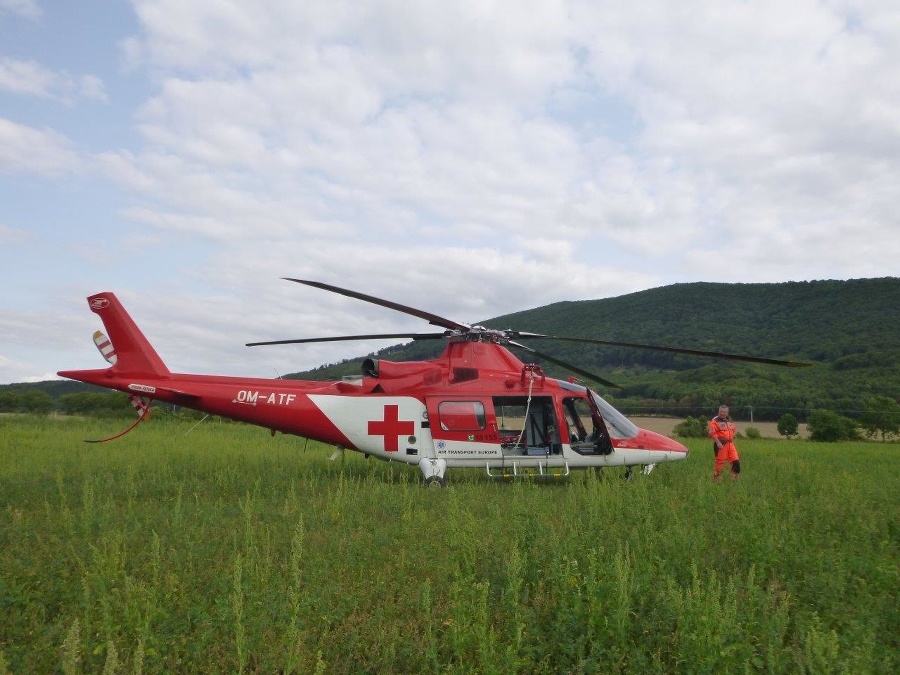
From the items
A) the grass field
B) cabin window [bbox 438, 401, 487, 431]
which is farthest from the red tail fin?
cabin window [bbox 438, 401, 487, 431]

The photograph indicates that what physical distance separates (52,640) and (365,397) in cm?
763

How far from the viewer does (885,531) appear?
23.2 feet

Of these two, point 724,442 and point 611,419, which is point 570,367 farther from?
point 724,442

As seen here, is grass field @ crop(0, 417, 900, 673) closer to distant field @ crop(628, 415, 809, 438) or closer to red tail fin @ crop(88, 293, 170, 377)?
red tail fin @ crop(88, 293, 170, 377)

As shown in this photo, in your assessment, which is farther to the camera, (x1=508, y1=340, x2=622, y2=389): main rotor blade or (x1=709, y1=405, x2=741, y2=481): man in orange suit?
(x1=709, y1=405, x2=741, y2=481): man in orange suit

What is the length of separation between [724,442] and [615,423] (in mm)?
2102

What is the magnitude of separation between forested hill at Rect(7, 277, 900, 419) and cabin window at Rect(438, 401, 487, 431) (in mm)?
2057

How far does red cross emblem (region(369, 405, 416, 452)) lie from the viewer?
11.6 metres

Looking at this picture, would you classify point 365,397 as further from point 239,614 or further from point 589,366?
point 589,366

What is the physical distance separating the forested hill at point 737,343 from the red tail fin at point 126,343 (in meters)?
3.74

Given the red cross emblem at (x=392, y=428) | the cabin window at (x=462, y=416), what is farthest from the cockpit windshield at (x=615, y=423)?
the red cross emblem at (x=392, y=428)

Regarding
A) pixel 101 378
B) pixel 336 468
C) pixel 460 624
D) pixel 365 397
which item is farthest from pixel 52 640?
pixel 336 468

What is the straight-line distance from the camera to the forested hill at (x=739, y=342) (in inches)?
1877

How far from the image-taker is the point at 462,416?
37.6 feet
